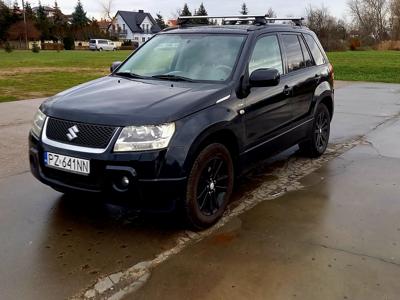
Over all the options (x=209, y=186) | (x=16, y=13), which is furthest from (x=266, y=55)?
(x=16, y=13)

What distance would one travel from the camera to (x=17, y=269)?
3.38m

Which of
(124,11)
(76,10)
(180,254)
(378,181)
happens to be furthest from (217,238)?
(124,11)

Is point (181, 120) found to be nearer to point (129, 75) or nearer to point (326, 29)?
point (129, 75)

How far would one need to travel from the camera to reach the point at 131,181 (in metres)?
3.59

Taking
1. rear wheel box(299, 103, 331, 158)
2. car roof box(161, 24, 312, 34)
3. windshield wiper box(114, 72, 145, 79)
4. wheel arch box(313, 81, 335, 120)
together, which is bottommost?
rear wheel box(299, 103, 331, 158)

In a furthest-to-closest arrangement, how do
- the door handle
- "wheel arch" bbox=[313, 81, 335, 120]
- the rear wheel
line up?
1. the rear wheel
2. "wheel arch" bbox=[313, 81, 335, 120]
3. the door handle

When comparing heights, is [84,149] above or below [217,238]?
above

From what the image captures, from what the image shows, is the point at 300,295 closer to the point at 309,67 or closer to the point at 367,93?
the point at 309,67

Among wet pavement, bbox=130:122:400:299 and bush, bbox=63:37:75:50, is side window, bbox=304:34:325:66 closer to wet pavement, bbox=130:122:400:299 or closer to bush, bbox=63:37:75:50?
wet pavement, bbox=130:122:400:299

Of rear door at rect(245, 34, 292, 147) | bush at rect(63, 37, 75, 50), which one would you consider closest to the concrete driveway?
rear door at rect(245, 34, 292, 147)

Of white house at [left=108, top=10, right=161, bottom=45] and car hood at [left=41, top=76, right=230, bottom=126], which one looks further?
white house at [left=108, top=10, right=161, bottom=45]

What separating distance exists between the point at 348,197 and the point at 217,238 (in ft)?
5.84

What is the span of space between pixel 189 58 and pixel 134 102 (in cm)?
121

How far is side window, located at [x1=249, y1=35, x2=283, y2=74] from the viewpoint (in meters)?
4.80
